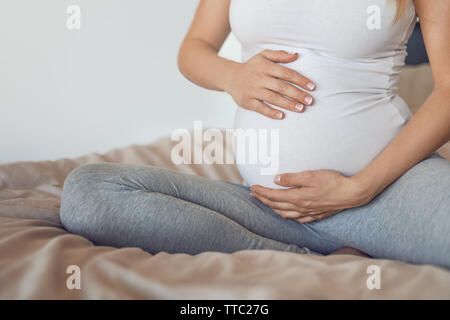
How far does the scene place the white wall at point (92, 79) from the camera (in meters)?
1.64

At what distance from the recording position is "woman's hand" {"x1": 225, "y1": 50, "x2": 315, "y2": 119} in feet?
2.71

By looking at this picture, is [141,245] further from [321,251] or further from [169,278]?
[321,251]

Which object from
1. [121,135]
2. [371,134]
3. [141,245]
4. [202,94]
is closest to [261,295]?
[141,245]

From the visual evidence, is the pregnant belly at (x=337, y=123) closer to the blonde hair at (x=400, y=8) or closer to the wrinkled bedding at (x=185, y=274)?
the blonde hair at (x=400, y=8)

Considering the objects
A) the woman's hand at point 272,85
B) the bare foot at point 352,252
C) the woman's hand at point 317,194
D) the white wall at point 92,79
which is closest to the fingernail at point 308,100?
the woman's hand at point 272,85

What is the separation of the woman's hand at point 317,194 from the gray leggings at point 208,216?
0.14 ft

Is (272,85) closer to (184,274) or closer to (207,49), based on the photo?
(207,49)

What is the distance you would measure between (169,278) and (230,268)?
0.08m

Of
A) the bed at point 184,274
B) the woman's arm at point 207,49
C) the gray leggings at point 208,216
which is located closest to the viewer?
the bed at point 184,274

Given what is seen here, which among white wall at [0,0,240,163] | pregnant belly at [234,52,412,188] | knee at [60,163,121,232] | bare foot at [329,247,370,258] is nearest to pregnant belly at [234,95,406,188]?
pregnant belly at [234,52,412,188]

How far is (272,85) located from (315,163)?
0.54 ft

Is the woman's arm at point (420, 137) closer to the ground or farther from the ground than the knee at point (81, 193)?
farther from the ground

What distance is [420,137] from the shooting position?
2.52ft

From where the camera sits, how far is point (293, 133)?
84 cm
